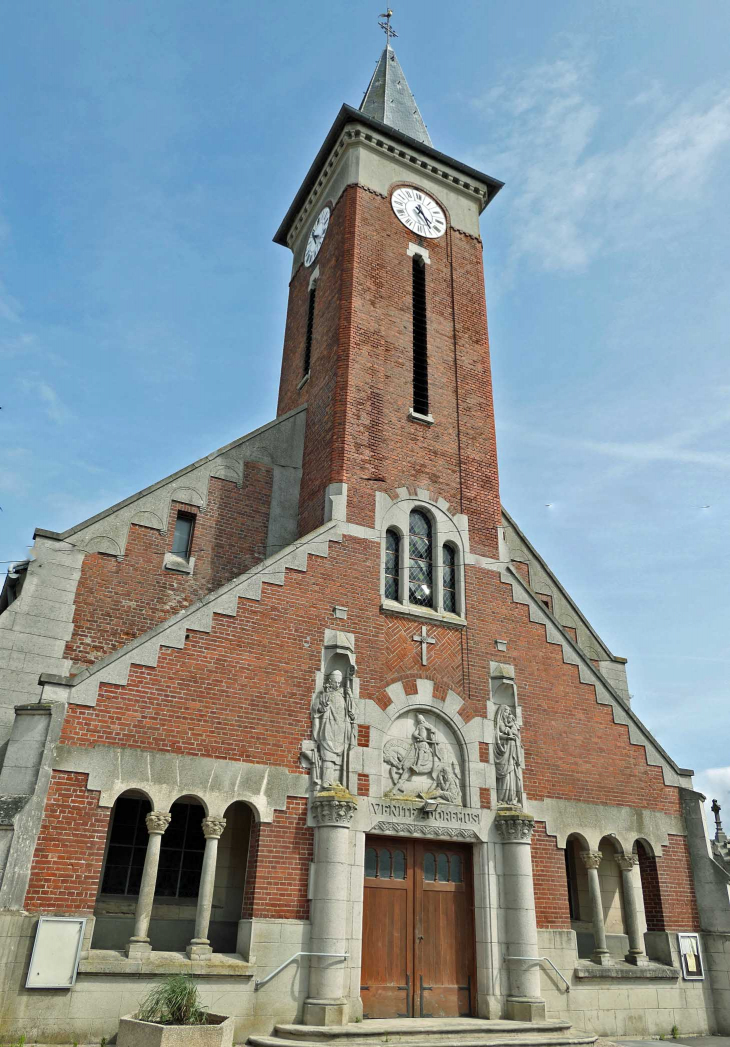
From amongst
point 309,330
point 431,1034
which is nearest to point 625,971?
point 431,1034

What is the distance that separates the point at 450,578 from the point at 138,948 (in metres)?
8.97

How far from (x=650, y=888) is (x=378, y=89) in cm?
2499

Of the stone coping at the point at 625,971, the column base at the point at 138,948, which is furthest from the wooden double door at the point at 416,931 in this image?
the column base at the point at 138,948

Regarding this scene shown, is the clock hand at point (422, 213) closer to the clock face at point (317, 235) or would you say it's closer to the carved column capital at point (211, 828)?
the clock face at point (317, 235)

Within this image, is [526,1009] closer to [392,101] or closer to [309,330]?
[309,330]

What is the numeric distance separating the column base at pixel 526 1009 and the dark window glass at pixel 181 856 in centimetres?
562

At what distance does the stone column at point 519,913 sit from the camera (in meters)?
13.4

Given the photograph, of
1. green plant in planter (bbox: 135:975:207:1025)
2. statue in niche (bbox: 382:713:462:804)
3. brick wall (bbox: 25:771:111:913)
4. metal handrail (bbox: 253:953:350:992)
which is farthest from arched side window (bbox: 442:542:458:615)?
green plant in planter (bbox: 135:975:207:1025)

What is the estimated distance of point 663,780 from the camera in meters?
17.2

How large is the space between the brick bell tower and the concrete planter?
Result: 9.10 m

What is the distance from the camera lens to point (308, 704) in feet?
46.1

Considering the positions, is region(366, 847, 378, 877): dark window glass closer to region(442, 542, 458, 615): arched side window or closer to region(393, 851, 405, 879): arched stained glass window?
region(393, 851, 405, 879): arched stained glass window

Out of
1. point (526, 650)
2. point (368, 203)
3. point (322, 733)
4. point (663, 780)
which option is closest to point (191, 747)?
point (322, 733)

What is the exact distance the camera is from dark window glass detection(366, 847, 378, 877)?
13672mm
